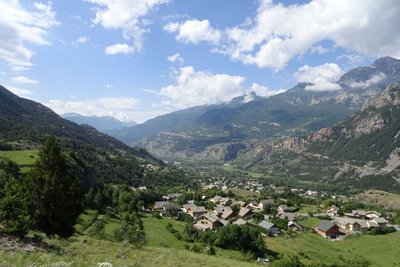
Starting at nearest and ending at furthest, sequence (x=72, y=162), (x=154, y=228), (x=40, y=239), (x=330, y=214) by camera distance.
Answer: (x=40, y=239), (x=154, y=228), (x=72, y=162), (x=330, y=214)

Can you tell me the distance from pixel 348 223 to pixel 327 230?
15256 mm

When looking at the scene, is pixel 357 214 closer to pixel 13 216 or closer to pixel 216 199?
pixel 216 199

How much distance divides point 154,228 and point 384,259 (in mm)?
46785

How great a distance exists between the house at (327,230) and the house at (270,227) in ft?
38.5

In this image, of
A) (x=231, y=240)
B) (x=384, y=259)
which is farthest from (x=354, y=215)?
(x=231, y=240)

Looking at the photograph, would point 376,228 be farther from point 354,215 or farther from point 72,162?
point 72,162

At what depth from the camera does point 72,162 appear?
336 ft

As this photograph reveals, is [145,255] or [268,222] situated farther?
[268,222]

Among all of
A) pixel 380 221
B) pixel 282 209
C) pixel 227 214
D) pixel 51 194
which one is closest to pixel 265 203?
pixel 282 209

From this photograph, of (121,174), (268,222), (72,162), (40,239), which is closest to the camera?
(40,239)

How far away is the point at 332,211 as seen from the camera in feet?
392

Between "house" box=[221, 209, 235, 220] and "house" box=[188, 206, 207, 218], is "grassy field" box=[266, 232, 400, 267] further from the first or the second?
"house" box=[188, 206, 207, 218]

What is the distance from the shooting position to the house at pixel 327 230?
91.2 meters

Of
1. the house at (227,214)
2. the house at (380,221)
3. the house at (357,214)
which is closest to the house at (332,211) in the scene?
the house at (357,214)
